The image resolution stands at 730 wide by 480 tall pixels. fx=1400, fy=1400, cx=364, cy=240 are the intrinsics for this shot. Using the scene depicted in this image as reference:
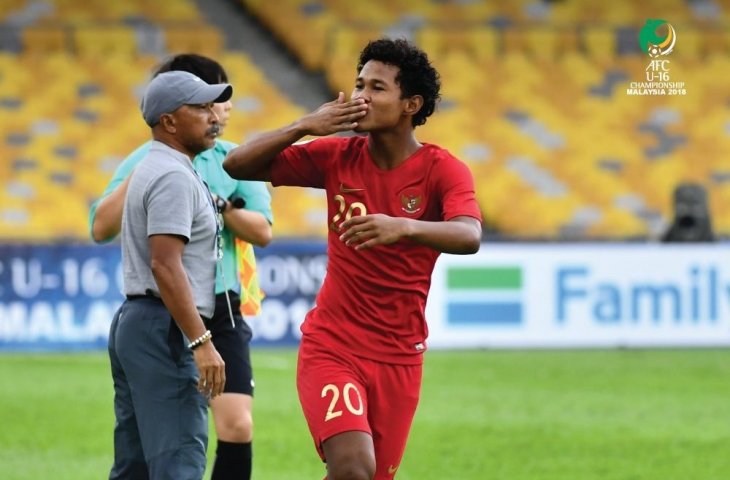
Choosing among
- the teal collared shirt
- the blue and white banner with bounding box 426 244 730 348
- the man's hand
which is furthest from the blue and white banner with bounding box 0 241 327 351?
the man's hand

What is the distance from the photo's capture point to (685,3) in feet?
82.8

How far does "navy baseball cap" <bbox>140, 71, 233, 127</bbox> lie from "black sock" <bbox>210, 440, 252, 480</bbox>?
1.89 meters

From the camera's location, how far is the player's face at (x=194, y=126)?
5.47 meters

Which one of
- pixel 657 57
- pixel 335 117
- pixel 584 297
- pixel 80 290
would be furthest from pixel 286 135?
pixel 657 57

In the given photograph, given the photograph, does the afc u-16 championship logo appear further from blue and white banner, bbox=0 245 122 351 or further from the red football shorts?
the red football shorts

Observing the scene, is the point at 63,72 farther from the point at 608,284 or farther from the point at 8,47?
the point at 608,284

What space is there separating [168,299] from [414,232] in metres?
0.95

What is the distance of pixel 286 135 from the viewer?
5.54 meters

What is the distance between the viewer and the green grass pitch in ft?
30.2

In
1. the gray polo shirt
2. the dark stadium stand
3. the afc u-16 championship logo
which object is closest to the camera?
the gray polo shirt

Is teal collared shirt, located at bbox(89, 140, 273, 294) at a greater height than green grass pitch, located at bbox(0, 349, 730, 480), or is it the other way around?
teal collared shirt, located at bbox(89, 140, 273, 294)

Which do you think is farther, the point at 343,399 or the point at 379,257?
the point at 379,257

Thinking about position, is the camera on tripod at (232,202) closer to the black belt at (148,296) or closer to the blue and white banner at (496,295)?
the black belt at (148,296)

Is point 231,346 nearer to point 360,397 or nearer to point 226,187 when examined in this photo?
point 226,187
